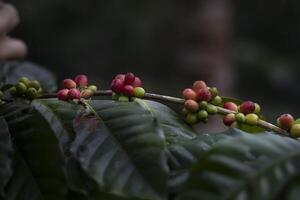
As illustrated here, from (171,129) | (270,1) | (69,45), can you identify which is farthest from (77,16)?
(171,129)

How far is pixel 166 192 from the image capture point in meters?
0.69

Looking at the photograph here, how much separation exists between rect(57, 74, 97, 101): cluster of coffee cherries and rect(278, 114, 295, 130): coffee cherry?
11.9 inches

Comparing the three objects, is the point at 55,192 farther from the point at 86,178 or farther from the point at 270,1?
the point at 270,1

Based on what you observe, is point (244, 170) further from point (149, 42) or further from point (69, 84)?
point (149, 42)

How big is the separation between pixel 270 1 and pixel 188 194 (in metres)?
4.72

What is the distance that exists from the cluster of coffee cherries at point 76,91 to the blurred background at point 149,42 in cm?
354

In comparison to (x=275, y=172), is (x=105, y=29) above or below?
below

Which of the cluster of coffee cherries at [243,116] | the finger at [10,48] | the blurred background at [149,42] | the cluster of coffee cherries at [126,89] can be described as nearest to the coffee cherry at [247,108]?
the cluster of coffee cherries at [243,116]

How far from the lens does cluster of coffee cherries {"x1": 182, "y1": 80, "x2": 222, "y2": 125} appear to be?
0.99 meters

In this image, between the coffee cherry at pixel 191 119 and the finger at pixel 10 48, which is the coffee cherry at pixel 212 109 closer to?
the coffee cherry at pixel 191 119

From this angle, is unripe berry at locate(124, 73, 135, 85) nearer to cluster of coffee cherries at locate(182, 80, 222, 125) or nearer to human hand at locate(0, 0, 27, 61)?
cluster of coffee cherries at locate(182, 80, 222, 125)

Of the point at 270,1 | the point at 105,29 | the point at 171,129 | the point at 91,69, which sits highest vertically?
the point at 171,129

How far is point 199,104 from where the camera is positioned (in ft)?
3.29

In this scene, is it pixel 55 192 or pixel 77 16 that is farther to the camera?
pixel 77 16
